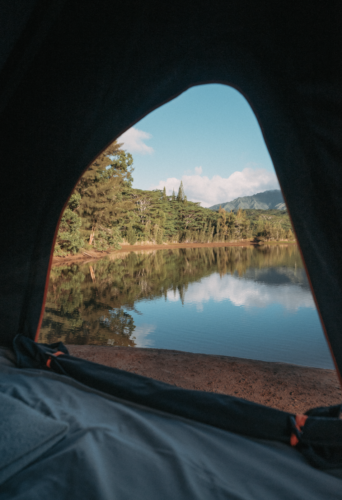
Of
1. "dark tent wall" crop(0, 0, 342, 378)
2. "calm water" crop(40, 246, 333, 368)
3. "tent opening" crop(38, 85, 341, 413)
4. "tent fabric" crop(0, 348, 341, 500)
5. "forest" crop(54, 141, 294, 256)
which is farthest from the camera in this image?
"forest" crop(54, 141, 294, 256)

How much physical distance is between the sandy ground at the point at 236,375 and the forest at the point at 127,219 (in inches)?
101

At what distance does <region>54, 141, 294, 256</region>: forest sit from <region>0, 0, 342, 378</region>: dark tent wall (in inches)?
131

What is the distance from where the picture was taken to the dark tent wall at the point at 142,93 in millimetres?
1001

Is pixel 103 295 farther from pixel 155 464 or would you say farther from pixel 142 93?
pixel 155 464

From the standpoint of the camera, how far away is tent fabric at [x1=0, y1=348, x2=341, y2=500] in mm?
705

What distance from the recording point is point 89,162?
1.59m

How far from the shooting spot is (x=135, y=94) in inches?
56.6

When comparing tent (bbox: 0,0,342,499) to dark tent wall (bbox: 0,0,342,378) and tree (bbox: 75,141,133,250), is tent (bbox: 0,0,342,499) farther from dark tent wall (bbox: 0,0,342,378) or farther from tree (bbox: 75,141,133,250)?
tree (bbox: 75,141,133,250)

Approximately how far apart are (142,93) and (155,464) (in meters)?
1.52

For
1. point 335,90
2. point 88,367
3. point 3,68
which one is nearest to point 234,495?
A: point 88,367

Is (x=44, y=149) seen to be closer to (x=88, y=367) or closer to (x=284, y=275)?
(x=88, y=367)

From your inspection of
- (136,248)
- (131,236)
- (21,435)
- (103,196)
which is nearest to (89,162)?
(21,435)

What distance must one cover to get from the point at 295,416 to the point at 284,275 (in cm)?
715

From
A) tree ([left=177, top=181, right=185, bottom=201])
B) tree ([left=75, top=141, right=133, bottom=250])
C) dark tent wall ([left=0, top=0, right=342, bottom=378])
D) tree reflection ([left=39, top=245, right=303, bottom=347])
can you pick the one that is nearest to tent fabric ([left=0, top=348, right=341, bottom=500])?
dark tent wall ([left=0, top=0, right=342, bottom=378])
